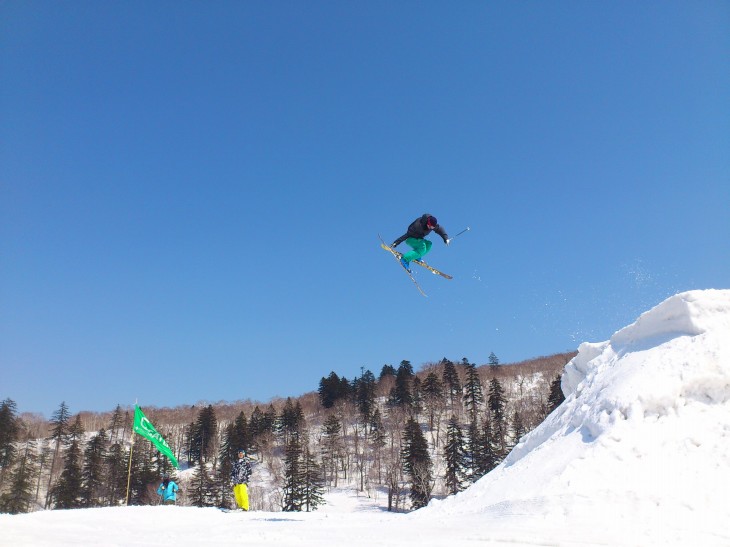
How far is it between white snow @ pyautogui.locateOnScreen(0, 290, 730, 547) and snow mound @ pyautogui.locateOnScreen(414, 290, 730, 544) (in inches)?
1.1

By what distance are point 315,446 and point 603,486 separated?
93922 millimetres

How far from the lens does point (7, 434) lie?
7344cm

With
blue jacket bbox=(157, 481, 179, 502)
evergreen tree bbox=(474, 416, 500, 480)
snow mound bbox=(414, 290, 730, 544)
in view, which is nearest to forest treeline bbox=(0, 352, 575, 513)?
evergreen tree bbox=(474, 416, 500, 480)

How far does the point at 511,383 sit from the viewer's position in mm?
125688

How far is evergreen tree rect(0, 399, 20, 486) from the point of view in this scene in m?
Result: 70.8

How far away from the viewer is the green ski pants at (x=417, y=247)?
16672 mm

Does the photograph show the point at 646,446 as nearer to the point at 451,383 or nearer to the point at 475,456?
the point at 475,456

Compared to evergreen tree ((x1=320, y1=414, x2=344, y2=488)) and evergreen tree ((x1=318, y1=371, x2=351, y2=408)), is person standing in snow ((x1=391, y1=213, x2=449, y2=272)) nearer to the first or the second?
evergreen tree ((x1=320, y1=414, x2=344, y2=488))

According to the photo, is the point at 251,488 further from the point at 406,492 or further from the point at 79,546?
the point at 79,546

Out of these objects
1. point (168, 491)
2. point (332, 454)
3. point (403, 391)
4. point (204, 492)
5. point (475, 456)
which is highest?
point (403, 391)

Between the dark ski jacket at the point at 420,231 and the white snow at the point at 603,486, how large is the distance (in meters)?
6.20

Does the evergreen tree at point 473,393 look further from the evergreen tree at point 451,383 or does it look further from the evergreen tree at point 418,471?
the evergreen tree at point 418,471

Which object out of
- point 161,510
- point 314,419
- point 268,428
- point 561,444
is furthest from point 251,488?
point 561,444

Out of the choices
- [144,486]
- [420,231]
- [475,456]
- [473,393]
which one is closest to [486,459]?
[475,456]
